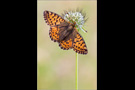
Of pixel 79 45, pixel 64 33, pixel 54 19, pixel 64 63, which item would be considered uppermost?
pixel 54 19

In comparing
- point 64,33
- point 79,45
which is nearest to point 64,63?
point 64,33

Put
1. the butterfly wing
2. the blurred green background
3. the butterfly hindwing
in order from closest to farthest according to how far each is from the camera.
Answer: the butterfly wing
the butterfly hindwing
the blurred green background

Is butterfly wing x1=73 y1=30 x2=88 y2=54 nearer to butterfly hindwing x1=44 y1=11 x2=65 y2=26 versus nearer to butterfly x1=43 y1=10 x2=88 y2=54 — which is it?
butterfly x1=43 y1=10 x2=88 y2=54

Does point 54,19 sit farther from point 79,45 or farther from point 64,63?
point 64,63

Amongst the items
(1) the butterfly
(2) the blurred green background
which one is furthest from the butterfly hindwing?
(2) the blurred green background

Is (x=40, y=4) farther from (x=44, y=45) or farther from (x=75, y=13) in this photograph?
(x=75, y=13)

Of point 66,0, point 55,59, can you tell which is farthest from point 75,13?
point 66,0
